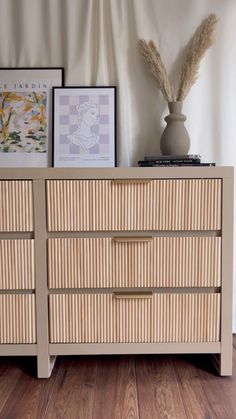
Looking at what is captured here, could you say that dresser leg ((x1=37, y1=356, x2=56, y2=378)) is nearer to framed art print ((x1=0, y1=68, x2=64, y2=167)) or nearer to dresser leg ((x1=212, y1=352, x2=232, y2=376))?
dresser leg ((x1=212, y1=352, x2=232, y2=376))

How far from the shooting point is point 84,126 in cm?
161

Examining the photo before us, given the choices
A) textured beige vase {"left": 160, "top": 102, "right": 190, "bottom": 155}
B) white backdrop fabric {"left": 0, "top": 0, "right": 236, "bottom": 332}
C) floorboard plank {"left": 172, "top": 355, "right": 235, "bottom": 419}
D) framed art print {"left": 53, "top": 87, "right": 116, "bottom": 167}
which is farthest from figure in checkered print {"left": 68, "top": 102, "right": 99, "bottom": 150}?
floorboard plank {"left": 172, "top": 355, "right": 235, "bottom": 419}

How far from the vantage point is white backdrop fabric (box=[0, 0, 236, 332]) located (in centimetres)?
161

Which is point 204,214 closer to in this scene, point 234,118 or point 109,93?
point 234,118

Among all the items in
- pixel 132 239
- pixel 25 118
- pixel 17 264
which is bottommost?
pixel 17 264

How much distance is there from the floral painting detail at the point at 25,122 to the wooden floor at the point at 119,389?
3.36ft

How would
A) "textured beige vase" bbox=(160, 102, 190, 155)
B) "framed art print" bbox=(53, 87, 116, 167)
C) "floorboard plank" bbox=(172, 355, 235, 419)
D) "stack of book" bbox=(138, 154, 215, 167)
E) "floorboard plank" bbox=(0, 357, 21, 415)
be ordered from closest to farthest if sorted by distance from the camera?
"floorboard plank" bbox=(172, 355, 235, 419) < "floorboard plank" bbox=(0, 357, 21, 415) < "stack of book" bbox=(138, 154, 215, 167) < "textured beige vase" bbox=(160, 102, 190, 155) < "framed art print" bbox=(53, 87, 116, 167)

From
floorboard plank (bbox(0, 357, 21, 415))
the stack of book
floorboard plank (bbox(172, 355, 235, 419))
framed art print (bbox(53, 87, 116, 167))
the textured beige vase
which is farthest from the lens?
framed art print (bbox(53, 87, 116, 167))

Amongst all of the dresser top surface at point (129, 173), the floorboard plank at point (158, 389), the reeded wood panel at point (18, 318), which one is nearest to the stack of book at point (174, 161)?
the dresser top surface at point (129, 173)

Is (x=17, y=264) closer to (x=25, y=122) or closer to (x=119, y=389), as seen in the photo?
(x=119, y=389)

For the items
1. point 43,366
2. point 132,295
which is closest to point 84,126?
point 132,295

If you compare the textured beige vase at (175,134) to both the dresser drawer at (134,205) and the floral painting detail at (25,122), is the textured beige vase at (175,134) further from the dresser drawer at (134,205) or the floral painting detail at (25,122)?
the floral painting detail at (25,122)

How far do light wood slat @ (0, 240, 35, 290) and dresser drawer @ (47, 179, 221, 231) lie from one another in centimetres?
15

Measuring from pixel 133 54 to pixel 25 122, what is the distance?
2.10 ft
